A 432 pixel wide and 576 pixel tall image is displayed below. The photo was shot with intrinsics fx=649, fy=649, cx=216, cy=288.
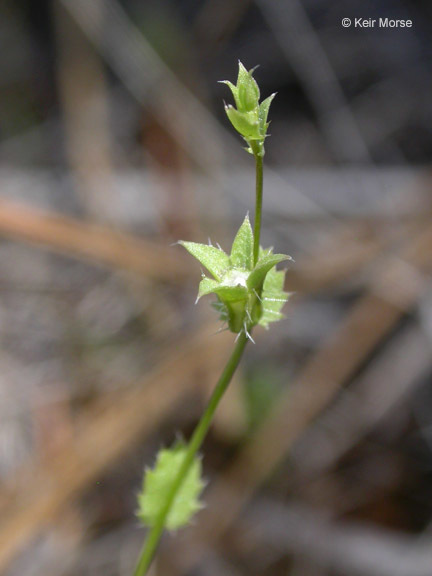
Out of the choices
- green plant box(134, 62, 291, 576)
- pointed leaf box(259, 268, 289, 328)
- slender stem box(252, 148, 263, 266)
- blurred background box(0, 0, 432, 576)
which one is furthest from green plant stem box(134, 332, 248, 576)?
blurred background box(0, 0, 432, 576)

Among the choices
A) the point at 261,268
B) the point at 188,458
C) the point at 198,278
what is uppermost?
the point at 198,278

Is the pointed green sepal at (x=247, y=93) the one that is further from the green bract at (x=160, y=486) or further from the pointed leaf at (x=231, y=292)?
the green bract at (x=160, y=486)

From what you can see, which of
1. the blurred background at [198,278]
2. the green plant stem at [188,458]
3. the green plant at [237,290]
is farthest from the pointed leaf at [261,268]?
the blurred background at [198,278]

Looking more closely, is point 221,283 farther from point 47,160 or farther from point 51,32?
point 51,32

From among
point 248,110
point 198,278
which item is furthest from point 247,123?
point 198,278

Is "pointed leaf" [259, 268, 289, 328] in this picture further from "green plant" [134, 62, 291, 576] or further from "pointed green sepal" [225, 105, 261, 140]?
"pointed green sepal" [225, 105, 261, 140]

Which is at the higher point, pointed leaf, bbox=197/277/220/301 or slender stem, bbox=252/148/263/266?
slender stem, bbox=252/148/263/266

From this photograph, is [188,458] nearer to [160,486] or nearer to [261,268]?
[160,486]

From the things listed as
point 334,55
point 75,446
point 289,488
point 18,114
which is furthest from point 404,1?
point 75,446
